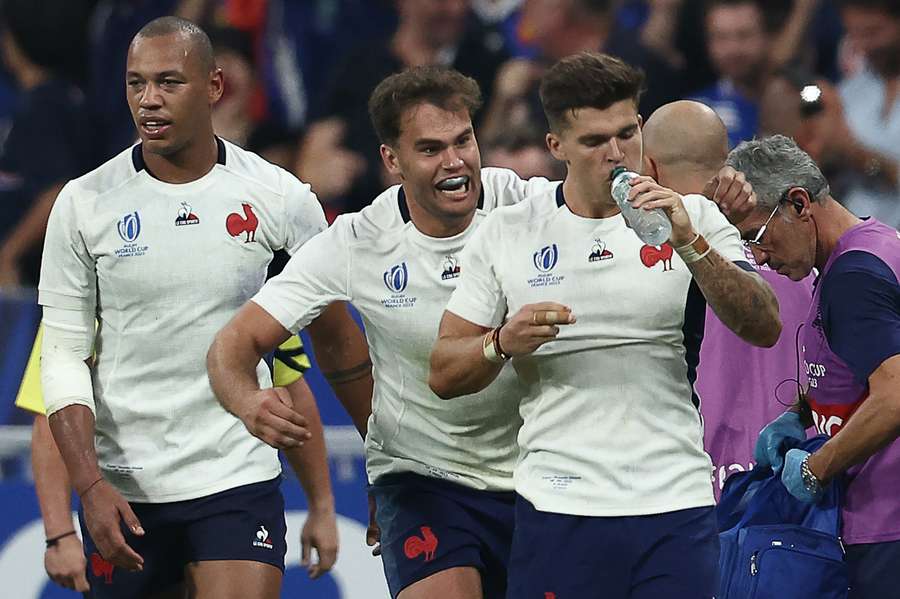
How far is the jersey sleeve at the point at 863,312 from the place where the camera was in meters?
4.31

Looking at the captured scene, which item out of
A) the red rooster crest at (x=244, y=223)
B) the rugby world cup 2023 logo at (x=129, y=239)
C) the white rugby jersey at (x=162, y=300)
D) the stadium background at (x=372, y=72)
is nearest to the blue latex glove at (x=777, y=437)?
the white rugby jersey at (x=162, y=300)

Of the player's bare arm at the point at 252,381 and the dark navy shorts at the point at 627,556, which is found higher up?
the player's bare arm at the point at 252,381

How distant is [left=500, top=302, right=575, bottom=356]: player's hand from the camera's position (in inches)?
160

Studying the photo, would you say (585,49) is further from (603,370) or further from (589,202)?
(603,370)

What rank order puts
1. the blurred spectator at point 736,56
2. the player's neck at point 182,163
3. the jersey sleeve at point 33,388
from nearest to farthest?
the player's neck at point 182,163
the jersey sleeve at point 33,388
the blurred spectator at point 736,56

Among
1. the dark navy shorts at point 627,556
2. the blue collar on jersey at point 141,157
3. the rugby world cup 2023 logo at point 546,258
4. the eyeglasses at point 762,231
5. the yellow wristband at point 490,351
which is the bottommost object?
the dark navy shorts at point 627,556

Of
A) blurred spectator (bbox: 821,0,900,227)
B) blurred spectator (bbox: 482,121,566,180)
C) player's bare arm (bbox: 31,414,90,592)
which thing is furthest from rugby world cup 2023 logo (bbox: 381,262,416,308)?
blurred spectator (bbox: 821,0,900,227)

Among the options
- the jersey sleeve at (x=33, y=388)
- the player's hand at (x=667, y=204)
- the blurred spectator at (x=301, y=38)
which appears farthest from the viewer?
the blurred spectator at (x=301, y=38)

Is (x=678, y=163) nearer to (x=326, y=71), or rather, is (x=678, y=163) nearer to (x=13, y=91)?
(x=326, y=71)

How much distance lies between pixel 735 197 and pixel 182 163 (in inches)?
68.2

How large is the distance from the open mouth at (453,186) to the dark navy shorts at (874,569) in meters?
1.46

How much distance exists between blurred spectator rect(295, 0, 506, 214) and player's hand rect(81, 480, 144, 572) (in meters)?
4.47

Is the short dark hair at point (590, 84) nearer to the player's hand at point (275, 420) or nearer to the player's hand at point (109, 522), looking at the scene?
the player's hand at point (275, 420)

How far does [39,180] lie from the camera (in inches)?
370
